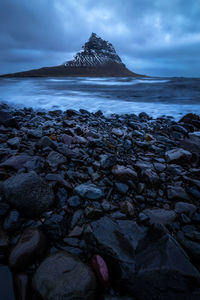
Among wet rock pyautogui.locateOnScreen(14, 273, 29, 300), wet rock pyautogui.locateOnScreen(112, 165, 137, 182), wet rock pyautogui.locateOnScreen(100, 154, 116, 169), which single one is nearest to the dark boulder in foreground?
wet rock pyautogui.locateOnScreen(14, 273, 29, 300)

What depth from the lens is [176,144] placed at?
11.0 ft

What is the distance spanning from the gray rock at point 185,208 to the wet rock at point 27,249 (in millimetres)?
1327

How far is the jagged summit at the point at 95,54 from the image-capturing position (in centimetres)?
9856

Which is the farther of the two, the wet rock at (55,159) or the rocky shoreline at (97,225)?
the wet rock at (55,159)

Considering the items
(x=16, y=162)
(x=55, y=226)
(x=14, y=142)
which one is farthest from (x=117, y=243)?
(x=14, y=142)

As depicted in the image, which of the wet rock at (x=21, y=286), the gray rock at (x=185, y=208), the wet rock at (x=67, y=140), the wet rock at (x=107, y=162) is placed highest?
the wet rock at (x=67, y=140)

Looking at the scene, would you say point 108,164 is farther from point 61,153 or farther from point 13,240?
point 13,240

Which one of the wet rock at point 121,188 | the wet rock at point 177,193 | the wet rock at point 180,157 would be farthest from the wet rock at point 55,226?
the wet rock at point 180,157

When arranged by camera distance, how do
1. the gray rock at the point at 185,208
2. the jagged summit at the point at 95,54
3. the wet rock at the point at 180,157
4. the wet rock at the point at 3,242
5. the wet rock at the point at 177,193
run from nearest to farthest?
the wet rock at the point at 3,242 < the gray rock at the point at 185,208 < the wet rock at the point at 177,193 < the wet rock at the point at 180,157 < the jagged summit at the point at 95,54

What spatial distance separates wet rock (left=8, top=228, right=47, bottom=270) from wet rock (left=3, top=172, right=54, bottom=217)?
0.19 metres

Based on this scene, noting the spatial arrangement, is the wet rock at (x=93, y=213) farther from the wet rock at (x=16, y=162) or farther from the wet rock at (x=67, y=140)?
the wet rock at (x=67, y=140)

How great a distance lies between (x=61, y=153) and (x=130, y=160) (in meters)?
1.08

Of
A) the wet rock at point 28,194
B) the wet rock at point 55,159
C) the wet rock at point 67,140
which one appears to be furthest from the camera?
the wet rock at point 67,140

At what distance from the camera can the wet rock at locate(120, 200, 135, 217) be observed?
163 centimetres
